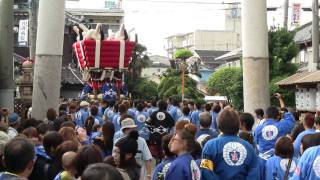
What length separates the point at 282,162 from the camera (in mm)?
7027

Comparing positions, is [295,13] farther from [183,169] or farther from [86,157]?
[86,157]

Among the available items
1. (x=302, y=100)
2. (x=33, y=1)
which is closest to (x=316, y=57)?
(x=302, y=100)

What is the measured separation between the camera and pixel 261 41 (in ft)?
42.5

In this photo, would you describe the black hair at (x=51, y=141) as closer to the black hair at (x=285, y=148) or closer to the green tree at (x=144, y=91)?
the black hair at (x=285, y=148)

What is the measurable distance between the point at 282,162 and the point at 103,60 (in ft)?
54.2

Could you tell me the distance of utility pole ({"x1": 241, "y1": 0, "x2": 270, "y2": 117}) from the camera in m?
12.9

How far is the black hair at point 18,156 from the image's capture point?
4487 millimetres

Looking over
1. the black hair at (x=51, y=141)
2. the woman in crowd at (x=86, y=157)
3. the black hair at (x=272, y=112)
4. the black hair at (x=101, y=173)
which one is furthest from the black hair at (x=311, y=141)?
the black hair at (x=101, y=173)

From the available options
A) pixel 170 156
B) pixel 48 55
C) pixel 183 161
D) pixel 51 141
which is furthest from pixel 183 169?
pixel 48 55

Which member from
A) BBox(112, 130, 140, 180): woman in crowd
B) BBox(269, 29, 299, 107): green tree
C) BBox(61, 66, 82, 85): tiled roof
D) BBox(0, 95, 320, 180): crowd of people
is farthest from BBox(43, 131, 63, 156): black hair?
BBox(61, 66, 82, 85): tiled roof

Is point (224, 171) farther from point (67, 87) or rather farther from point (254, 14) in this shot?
point (67, 87)

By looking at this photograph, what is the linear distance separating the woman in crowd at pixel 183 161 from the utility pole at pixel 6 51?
10475mm

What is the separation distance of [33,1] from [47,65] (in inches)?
382

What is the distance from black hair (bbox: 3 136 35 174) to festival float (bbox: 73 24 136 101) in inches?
709
